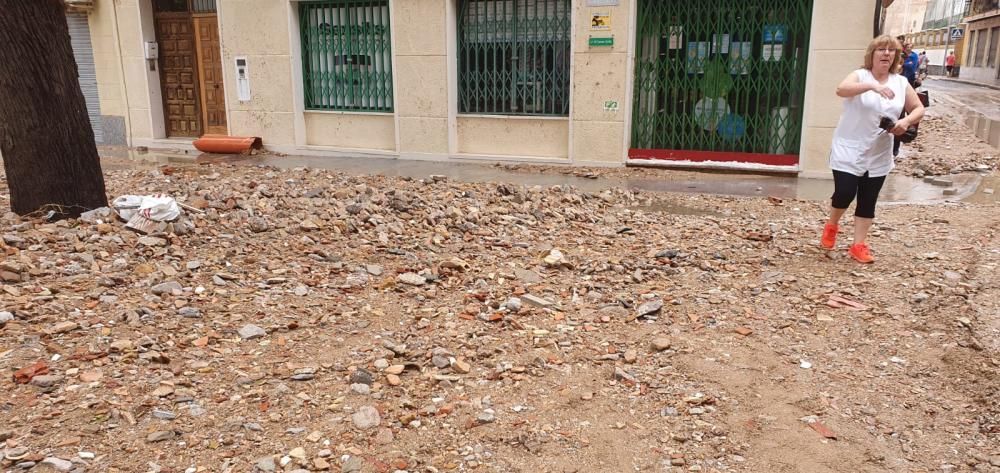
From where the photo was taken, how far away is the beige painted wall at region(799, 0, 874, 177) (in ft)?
29.6

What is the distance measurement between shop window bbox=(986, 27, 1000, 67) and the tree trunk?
51.6 metres

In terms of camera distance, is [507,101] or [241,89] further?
[241,89]

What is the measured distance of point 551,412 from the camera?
3.44 meters

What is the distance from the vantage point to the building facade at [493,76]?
9.73 m

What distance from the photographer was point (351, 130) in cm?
1221

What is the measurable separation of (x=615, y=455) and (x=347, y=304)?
2265 millimetres

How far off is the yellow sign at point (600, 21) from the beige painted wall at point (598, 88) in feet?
0.16

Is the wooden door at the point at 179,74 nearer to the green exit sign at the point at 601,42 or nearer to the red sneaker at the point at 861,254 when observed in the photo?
the green exit sign at the point at 601,42

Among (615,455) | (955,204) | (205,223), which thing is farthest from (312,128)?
(615,455)

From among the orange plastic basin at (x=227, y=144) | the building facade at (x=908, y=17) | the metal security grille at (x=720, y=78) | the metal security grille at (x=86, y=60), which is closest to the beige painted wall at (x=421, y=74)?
the orange plastic basin at (x=227, y=144)

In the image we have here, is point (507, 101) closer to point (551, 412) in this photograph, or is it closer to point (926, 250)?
point (926, 250)

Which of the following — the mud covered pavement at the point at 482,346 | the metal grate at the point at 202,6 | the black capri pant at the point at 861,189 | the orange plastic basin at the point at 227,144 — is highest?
the metal grate at the point at 202,6

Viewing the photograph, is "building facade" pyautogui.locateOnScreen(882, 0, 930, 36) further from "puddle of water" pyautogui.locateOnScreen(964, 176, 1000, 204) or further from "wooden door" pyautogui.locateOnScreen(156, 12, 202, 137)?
"wooden door" pyautogui.locateOnScreen(156, 12, 202, 137)

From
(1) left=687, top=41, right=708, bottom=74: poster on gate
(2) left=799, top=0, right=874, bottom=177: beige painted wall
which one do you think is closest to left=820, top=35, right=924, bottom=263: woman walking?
(2) left=799, top=0, right=874, bottom=177: beige painted wall
